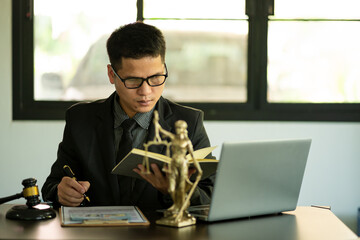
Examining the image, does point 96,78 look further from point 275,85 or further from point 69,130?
point 69,130

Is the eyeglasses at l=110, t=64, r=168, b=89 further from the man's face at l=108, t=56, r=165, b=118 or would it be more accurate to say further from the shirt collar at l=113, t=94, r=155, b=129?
the shirt collar at l=113, t=94, r=155, b=129

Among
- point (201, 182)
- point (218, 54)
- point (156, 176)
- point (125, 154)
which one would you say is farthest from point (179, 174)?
point (218, 54)

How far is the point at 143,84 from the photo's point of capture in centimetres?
206

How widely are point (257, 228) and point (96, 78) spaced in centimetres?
250

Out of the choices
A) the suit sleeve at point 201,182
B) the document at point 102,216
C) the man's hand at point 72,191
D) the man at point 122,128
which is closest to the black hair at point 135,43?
the man at point 122,128

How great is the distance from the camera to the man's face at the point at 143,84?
2.06 m

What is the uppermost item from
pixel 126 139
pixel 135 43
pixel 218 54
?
pixel 218 54

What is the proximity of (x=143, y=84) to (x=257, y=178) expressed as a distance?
1.76ft

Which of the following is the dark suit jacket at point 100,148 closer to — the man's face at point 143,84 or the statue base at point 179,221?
the man's face at point 143,84

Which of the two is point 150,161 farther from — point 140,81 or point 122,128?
point 122,128

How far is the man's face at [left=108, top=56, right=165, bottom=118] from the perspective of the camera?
2.06 metres

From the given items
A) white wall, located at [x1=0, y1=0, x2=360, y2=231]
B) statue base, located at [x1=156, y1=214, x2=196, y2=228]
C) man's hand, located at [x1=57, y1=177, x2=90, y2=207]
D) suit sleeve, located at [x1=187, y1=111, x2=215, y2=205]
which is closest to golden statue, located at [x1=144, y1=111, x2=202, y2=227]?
statue base, located at [x1=156, y1=214, x2=196, y2=228]

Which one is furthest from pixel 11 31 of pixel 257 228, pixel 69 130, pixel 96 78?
pixel 257 228

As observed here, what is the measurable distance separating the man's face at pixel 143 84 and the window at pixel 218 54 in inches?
74.5
